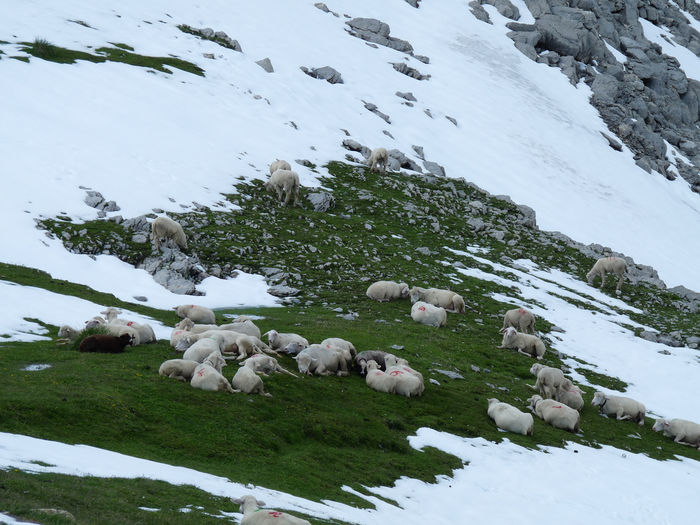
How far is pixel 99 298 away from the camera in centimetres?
2598

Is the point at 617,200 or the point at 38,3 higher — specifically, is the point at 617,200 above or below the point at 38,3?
above

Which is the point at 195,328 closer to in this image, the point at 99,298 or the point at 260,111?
the point at 99,298

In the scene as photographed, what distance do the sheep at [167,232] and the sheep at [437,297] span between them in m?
11.9

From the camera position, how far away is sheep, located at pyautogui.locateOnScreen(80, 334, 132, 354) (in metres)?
18.9

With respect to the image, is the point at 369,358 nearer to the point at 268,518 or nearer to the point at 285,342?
the point at 285,342

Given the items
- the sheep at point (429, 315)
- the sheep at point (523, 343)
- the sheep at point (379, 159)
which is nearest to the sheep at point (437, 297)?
the sheep at point (429, 315)

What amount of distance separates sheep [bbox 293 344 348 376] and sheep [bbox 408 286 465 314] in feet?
39.2

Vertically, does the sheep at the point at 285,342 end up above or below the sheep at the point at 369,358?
below

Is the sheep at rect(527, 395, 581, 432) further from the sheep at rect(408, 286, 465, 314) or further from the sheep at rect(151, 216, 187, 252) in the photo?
the sheep at rect(151, 216, 187, 252)

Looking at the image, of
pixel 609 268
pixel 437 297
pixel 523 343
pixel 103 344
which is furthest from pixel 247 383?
pixel 609 268

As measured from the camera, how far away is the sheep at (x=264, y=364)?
739 inches

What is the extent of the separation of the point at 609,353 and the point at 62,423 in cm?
2826

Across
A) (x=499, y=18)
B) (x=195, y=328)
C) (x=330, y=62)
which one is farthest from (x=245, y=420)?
(x=499, y=18)

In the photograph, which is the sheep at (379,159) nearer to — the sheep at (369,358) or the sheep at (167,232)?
the sheep at (167,232)
